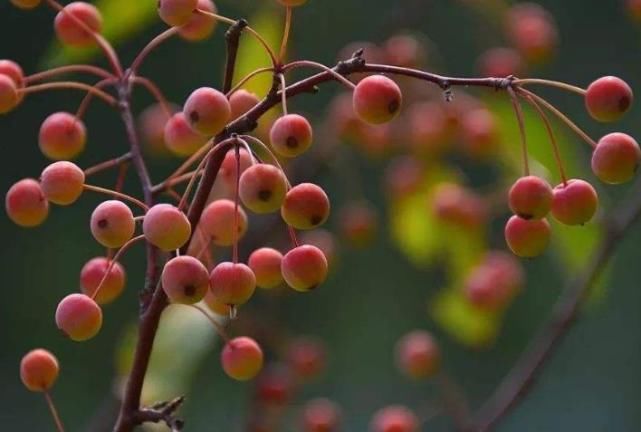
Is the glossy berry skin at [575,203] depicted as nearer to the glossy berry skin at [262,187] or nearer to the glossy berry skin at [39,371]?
the glossy berry skin at [262,187]

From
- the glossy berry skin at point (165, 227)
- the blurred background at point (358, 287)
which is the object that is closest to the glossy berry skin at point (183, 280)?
the glossy berry skin at point (165, 227)

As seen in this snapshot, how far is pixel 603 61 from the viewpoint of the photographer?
1.52 m

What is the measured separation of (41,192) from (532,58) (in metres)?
0.62

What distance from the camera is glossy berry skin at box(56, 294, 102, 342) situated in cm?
44

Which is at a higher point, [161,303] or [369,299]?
[161,303]

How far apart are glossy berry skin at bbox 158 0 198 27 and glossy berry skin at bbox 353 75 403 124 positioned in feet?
0.26

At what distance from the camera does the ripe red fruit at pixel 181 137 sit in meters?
0.51

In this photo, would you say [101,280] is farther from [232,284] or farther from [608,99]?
[608,99]

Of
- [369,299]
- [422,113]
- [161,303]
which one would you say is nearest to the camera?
[161,303]

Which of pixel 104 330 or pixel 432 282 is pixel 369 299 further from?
pixel 104 330

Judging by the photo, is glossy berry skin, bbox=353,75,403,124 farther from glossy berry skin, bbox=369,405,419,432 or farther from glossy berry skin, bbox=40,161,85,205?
glossy berry skin, bbox=369,405,419,432

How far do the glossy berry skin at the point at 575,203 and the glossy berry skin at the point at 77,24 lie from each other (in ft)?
0.89

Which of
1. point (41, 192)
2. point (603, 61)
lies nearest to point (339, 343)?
point (603, 61)

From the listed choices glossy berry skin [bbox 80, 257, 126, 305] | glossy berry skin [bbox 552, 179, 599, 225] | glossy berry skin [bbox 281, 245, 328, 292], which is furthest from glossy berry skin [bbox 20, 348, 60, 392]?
glossy berry skin [bbox 552, 179, 599, 225]
